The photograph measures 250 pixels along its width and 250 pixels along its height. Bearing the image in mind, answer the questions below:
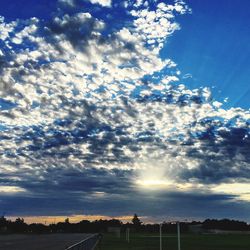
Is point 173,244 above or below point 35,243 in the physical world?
above

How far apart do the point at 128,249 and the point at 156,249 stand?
3.24 metres

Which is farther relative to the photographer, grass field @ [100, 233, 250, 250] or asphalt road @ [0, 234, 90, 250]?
grass field @ [100, 233, 250, 250]

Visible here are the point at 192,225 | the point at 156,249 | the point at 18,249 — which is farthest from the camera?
the point at 156,249

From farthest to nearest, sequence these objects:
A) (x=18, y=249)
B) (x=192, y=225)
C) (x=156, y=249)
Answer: (x=156, y=249) → (x=18, y=249) → (x=192, y=225)

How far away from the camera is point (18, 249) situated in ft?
140

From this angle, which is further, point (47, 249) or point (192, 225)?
point (47, 249)

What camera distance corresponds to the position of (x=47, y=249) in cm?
4356

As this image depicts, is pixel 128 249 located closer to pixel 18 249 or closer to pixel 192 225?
pixel 18 249

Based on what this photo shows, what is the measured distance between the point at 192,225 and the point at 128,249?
35098 millimetres

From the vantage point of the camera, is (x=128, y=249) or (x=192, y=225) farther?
(x=128, y=249)

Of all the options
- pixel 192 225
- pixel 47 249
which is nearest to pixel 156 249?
pixel 47 249

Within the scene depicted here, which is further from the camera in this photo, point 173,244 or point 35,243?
point 173,244

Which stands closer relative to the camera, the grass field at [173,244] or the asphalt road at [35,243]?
the asphalt road at [35,243]

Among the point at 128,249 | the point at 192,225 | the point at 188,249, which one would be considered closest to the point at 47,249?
the point at 128,249
